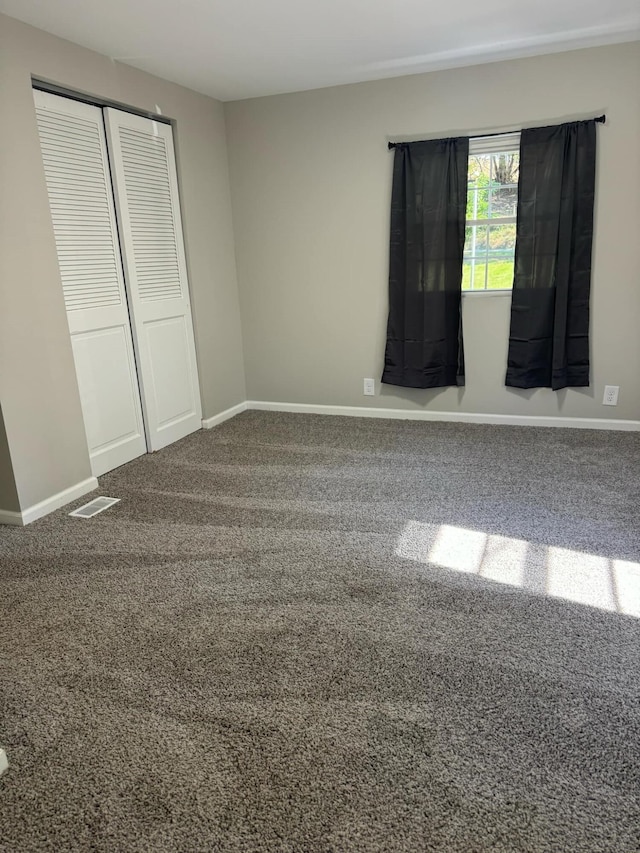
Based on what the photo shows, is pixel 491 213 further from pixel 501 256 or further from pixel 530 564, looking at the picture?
pixel 530 564

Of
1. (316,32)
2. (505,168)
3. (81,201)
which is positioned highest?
(316,32)

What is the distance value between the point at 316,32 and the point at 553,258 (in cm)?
201

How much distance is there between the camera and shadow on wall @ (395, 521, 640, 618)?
7.26 feet

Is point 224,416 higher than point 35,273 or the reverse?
the reverse

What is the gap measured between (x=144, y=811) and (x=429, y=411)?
352 centimetres

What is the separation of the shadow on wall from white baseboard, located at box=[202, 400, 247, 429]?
2.23 meters

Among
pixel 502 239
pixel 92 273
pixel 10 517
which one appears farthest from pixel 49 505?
pixel 502 239

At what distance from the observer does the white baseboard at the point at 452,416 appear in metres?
4.07

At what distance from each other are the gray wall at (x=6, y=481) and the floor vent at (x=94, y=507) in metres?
0.29

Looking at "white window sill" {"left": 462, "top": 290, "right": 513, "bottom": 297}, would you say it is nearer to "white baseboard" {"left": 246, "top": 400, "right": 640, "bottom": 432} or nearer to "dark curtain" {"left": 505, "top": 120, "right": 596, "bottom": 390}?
"dark curtain" {"left": 505, "top": 120, "right": 596, "bottom": 390}

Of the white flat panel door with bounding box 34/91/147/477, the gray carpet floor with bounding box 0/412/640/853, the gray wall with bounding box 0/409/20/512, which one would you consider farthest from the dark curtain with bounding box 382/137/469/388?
the gray wall with bounding box 0/409/20/512

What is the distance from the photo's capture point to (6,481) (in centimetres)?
293

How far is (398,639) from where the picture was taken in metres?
1.99

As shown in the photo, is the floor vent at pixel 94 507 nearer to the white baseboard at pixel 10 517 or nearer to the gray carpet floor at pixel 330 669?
the gray carpet floor at pixel 330 669
